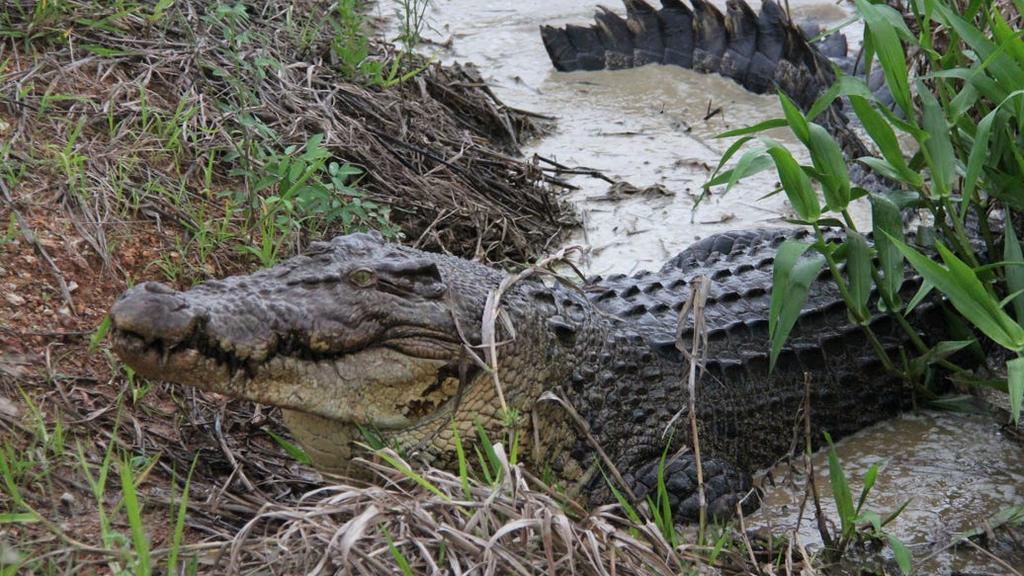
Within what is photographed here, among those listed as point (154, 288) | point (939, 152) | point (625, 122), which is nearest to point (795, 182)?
point (939, 152)

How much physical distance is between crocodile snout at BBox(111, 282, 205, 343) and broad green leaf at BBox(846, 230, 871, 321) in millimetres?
1800

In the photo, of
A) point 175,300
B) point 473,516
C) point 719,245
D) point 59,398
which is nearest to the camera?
point 473,516

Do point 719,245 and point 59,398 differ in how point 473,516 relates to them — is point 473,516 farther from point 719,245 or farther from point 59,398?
point 719,245

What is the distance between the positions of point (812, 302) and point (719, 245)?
0.99m

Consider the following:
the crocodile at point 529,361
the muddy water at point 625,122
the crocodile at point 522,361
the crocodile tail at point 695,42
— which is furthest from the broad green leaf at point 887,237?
the crocodile tail at point 695,42

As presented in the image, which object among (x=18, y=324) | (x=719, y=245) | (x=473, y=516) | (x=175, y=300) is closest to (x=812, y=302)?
(x=719, y=245)

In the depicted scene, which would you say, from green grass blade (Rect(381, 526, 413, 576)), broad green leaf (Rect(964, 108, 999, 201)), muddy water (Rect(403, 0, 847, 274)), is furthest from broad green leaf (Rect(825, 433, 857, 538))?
muddy water (Rect(403, 0, 847, 274))

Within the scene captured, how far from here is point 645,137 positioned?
6.51m

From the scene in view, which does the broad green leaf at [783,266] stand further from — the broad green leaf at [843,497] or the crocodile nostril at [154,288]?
the crocodile nostril at [154,288]

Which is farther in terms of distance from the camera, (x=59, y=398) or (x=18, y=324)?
(x=18, y=324)

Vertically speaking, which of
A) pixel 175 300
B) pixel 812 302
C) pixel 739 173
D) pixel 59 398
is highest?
pixel 739 173

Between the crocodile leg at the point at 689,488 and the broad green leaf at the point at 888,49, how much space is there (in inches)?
47.0

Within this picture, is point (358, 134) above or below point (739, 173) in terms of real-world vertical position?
below

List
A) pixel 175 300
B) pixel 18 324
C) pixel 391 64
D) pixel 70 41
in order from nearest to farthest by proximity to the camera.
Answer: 1. pixel 175 300
2. pixel 18 324
3. pixel 70 41
4. pixel 391 64
